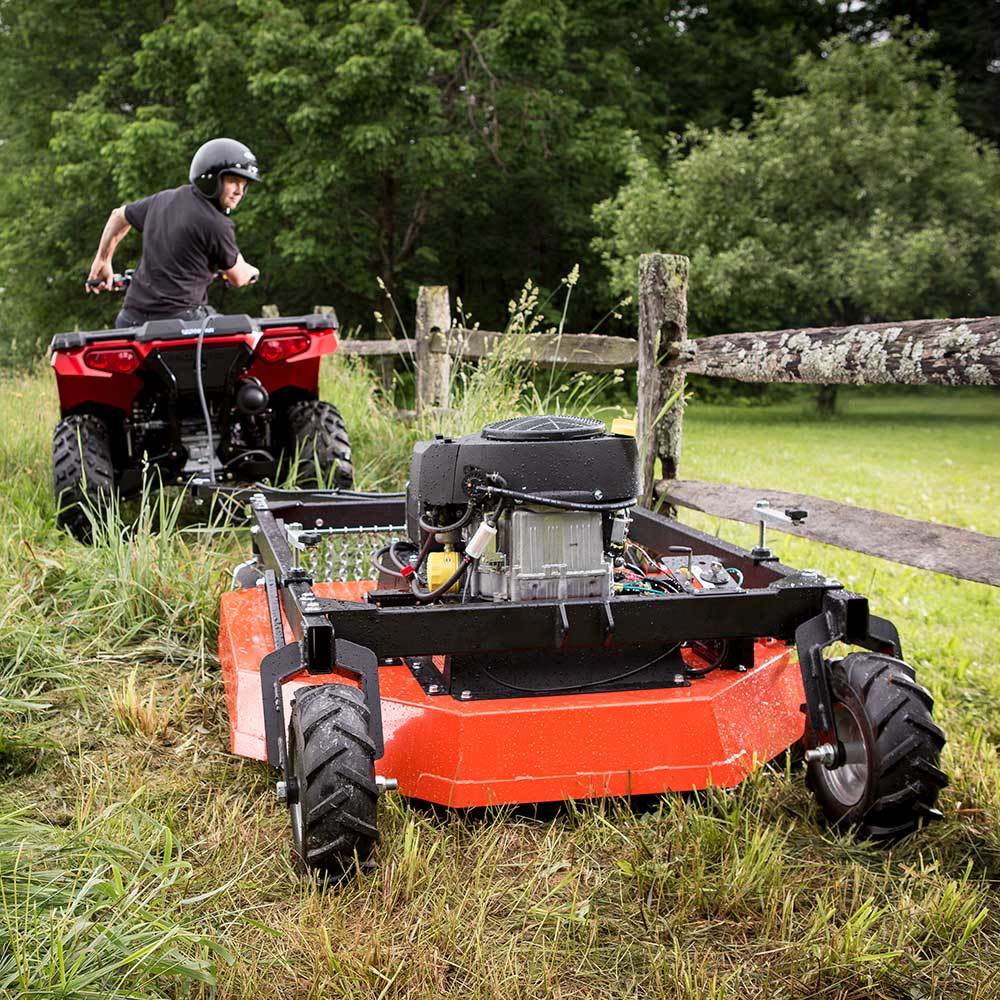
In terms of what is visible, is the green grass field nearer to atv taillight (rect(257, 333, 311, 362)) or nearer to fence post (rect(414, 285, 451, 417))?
atv taillight (rect(257, 333, 311, 362))

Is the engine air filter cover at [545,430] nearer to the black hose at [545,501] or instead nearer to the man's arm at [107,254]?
the black hose at [545,501]

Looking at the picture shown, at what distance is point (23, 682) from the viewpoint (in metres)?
3.25

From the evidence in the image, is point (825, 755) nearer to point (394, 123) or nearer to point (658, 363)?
point (658, 363)

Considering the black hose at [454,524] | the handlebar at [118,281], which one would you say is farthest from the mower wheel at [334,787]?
the handlebar at [118,281]

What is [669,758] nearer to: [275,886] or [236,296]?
[275,886]

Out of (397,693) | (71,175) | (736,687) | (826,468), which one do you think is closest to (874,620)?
(736,687)

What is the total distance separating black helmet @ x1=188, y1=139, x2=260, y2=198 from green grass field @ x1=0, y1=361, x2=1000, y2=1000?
1951 mm

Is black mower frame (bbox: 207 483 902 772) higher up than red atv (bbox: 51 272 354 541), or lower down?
lower down

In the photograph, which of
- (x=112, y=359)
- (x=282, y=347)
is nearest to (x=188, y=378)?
(x=112, y=359)

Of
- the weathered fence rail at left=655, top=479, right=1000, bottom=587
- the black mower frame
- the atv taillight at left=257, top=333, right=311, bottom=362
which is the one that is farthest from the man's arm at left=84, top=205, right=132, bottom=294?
the black mower frame

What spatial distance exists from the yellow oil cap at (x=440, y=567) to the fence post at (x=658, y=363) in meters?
2.02

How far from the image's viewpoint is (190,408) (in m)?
5.02

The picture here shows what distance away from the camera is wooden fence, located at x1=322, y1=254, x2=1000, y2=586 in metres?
3.00

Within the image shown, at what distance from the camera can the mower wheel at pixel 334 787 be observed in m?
2.14
